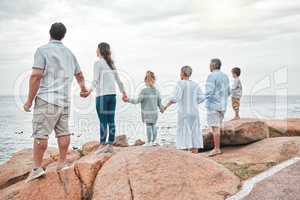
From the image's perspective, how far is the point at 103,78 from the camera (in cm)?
782

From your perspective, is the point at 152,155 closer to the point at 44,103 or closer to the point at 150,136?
the point at 44,103

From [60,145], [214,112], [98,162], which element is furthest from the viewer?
[214,112]

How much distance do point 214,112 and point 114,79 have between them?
3.54 m

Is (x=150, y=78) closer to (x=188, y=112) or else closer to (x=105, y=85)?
(x=188, y=112)

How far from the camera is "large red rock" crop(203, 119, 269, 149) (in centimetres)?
1123

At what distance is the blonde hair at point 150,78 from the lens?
9.99m

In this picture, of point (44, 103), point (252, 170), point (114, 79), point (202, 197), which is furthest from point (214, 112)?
point (44, 103)

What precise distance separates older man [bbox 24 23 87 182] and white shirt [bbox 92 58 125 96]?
1021 mm

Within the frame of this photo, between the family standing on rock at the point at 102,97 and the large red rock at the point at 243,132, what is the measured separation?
2.78 feet

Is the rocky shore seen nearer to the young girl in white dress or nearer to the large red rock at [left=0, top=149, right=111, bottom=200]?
the large red rock at [left=0, top=149, right=111, bottom=200]

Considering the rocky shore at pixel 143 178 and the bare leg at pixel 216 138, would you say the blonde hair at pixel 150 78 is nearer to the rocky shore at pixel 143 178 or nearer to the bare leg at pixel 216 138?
the bare leg at pixel 216 138

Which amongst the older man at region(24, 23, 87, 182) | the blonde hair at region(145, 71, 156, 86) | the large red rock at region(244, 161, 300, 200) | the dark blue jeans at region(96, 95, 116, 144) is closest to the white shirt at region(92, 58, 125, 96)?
the dark blue jeans at region(96, 95, 116, 144)

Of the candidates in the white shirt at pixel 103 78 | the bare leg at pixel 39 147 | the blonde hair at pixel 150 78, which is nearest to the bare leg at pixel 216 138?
the blonde hair at pixel 150 78

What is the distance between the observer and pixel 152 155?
23.4ft
